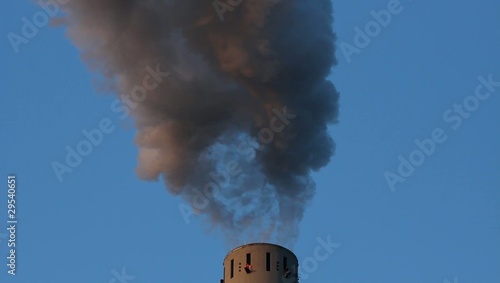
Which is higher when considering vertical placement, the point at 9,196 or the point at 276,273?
the point at 9,196

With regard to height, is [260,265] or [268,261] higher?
[268,261]

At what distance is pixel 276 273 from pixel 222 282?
3.57m

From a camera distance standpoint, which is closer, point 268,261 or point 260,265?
point 260,265

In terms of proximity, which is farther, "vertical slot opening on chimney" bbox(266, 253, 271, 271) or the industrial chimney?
"vertical slot opening on chimney" bbox(266, 253, 271, 271)

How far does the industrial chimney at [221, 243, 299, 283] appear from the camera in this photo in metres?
50.4

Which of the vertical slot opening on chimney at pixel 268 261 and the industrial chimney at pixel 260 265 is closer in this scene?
the industrial chimney at pixel 260 265

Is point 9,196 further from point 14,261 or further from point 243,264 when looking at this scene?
point 243,264

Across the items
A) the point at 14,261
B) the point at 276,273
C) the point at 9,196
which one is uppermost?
the point at 9,196

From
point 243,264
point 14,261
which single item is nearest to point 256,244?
point 243,264

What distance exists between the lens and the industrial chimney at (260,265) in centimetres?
5041

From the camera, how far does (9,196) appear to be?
2288 inches

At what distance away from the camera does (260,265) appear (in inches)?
1987

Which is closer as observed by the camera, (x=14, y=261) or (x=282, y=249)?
(x=282, y=249)

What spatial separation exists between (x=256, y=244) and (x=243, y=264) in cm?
121
